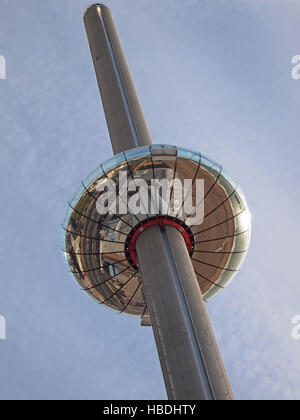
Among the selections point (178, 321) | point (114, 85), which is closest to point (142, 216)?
point (178, 321)

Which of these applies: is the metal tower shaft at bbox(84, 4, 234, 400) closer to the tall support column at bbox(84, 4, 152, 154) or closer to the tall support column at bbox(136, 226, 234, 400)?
the tall support column at bbox(136, 226, 234, 400)

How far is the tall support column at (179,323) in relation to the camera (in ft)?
43.9

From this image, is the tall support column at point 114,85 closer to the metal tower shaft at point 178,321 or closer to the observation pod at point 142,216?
the observation pod at point 142,216

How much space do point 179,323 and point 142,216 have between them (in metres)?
4.59

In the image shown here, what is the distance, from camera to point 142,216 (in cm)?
1784

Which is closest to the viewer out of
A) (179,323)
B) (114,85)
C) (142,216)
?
(179,323)

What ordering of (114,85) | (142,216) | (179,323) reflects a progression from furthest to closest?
(114,85) → (142,216) → (179,323)

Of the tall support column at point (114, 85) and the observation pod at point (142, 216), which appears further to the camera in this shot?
the tall support column at point (114, 85)

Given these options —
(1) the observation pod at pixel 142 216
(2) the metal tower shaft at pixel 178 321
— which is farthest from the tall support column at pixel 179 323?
(1) the observation pod at pixel 142 216

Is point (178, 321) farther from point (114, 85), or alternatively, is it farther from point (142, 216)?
point (114, 85)

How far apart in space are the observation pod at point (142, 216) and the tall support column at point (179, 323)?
112 centimetres

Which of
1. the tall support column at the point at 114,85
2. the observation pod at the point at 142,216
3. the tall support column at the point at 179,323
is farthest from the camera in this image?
the tall support column at the point at 114,85

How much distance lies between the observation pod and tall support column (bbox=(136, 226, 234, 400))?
3.67ft
